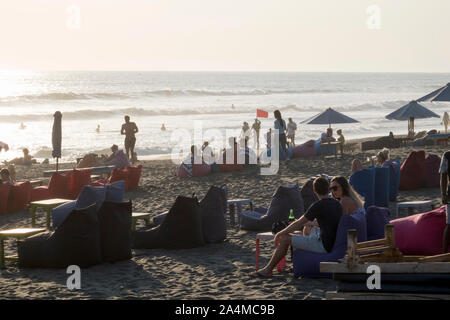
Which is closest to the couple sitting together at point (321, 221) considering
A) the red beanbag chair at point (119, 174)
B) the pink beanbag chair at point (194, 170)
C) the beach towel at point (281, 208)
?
the beach towel at point (281, 208)

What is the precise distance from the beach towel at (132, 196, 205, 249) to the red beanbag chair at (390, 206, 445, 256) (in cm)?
288

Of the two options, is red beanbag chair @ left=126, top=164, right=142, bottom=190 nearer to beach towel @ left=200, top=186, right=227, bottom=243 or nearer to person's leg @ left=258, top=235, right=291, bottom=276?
beach towel @ left=200, top=186, right=227, bottom=243

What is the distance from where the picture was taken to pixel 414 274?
19.3 ft

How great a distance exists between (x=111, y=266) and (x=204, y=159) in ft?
31.8

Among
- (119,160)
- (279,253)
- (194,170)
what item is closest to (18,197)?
(119,160)

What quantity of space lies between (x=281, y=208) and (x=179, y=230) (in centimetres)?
172

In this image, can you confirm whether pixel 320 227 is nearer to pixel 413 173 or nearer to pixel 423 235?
Result: pixel 423 235

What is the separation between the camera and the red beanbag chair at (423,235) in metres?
7.43

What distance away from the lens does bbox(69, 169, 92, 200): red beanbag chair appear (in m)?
14.4

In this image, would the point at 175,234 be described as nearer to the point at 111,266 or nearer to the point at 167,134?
the point at 111,266

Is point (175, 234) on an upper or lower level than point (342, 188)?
lower

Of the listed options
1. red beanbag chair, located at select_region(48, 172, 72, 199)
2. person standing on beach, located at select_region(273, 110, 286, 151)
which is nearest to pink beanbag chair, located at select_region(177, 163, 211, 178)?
person standing on beach, located at select_region(273, 110, 286, 151)
